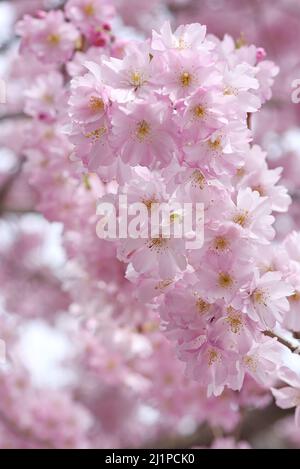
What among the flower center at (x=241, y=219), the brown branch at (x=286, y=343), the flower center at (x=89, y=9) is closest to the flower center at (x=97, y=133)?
the flower center at (x=241, y=219)

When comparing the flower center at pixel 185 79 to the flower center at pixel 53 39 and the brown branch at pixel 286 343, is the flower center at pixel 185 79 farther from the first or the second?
the flower center at pixel 53 39

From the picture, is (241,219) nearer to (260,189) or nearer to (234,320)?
(234,320)

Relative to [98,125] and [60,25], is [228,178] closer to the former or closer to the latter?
[98,125]

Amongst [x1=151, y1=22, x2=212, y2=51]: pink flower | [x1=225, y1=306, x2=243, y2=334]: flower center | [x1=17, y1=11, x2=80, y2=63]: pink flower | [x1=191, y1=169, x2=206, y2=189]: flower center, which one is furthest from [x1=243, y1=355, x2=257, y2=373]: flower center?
[x1=17, y1=11, x2=80, y2=63]: pink flower

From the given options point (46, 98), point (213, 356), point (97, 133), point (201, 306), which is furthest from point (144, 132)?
point (46, 98)

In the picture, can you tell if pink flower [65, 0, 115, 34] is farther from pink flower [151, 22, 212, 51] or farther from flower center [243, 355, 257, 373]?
flower center [243, 355, 257, 373]

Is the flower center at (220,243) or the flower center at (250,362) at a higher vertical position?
the flower center at (220,243)

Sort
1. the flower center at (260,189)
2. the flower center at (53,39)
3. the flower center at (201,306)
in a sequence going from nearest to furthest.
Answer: the flower center at (201,306)
the flower center at (260,189)
the flower center at (53,39)

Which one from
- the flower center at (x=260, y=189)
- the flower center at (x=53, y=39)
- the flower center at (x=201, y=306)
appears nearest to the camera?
the flower center at (x=201, y=306)
